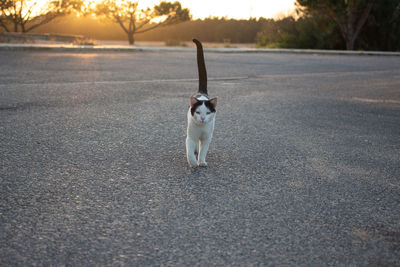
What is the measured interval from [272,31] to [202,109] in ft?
100

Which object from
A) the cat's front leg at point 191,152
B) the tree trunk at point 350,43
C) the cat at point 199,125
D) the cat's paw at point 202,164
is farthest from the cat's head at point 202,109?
the tree trunk at point 350,43

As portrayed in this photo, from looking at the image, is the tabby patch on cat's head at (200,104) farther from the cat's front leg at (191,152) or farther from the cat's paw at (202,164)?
the cat's paw at (202,164)

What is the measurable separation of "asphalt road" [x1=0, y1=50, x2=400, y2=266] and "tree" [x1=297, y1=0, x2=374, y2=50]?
21.5 m

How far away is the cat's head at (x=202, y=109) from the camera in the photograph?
3.17 metres

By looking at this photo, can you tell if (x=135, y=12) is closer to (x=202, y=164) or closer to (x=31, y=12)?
(x=31, y=12)

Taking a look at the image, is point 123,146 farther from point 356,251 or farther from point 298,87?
point 298,87

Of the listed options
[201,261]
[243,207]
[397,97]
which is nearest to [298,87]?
[397,97]

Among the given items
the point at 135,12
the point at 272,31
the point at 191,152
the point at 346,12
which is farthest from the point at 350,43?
the point at 191,152

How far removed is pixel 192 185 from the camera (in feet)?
9.79

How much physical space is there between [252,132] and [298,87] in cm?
450

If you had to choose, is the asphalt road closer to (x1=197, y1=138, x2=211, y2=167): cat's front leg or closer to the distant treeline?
(x1=197, y1=138, x2=211, y2=167): cat's front leg

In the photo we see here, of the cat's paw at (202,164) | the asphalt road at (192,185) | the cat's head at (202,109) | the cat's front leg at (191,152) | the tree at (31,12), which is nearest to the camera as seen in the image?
the asphalt road at (192,185)

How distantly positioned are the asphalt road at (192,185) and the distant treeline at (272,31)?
23479 millimetres

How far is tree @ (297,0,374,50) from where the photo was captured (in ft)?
84.7
